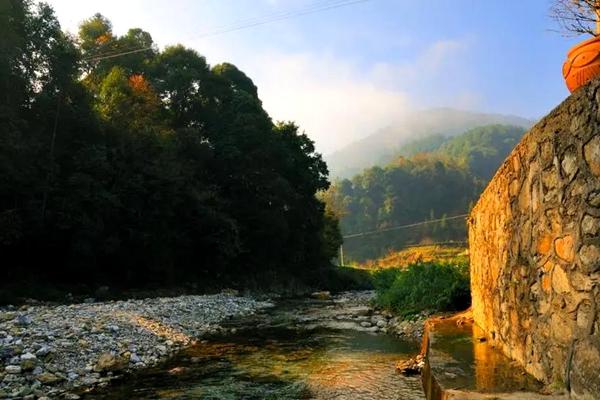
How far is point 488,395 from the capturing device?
11.4ft

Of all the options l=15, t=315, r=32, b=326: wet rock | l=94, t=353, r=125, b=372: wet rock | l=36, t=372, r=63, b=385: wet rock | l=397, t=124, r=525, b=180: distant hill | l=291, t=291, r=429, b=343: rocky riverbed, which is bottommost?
l=291, t=291, r=429, b=343: rocky riverbed

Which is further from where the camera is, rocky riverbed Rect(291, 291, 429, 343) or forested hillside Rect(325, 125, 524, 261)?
forested hillside Rect(325, 125, 524, 261)

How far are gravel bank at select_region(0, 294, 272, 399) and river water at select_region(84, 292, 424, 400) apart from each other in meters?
0.45

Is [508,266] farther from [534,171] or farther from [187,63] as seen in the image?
[187,63]

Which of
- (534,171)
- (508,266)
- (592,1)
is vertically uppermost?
(592,1)

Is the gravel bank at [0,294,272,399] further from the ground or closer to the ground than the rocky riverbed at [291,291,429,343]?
further from the ground

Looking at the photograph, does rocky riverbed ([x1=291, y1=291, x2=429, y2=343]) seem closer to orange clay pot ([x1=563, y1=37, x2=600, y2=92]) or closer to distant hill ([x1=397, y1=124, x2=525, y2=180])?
orange clay pot ([x1=563, y1=37, x2=600, y2=92])

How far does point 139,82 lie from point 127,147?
452 inches

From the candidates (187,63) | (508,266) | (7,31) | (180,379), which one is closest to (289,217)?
(187,63)

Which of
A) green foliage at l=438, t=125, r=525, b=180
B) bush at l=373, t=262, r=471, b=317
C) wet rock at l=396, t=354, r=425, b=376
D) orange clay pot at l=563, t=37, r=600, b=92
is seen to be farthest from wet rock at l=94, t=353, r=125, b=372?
green foliage at l=438, t=125, r=525, b=180

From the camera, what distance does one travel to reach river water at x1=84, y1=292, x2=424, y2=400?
20.3 ft

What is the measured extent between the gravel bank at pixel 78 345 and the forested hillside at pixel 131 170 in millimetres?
6373

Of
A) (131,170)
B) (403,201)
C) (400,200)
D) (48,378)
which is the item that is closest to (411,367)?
(48,378)

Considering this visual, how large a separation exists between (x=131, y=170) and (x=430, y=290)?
13607 millimetres
